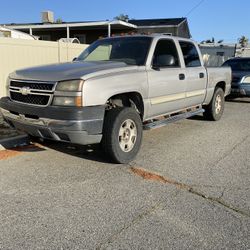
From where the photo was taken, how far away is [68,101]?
191 inches

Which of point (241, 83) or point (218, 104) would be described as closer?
point (218, 104)

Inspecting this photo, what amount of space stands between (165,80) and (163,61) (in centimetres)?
33

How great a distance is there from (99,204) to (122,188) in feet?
1.82

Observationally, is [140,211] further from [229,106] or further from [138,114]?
[229,106]

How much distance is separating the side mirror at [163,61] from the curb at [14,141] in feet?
8.65

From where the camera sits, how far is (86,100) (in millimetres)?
4871

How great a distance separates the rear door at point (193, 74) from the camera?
738 cm

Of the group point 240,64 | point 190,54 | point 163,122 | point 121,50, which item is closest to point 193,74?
point 190,54

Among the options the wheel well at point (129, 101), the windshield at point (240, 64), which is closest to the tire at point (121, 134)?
the wheel well at point (129, 101)

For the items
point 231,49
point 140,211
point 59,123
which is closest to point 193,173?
point 140,211

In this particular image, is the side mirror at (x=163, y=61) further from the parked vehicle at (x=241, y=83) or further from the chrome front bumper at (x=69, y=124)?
the parked vehicle at (x=241, y=83)

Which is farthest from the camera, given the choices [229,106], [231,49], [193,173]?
[231,49]

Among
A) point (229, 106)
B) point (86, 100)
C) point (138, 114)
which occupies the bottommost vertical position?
point (229, 106)

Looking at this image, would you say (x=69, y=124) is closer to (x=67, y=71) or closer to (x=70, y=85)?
(x=70, y=85)
